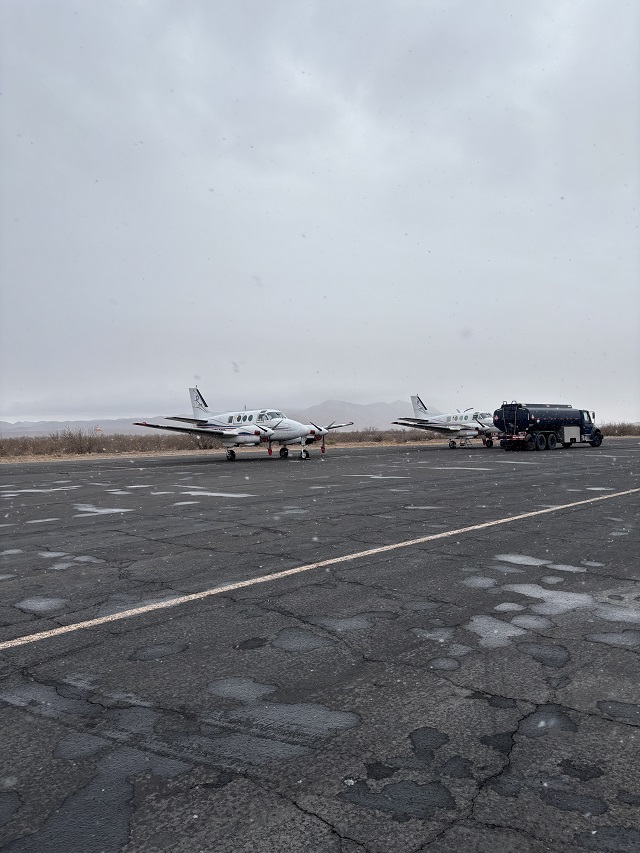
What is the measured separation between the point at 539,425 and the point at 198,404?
22380 mm

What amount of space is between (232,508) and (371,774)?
32.6 feet

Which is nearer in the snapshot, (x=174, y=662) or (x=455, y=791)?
(x=455, y=791)

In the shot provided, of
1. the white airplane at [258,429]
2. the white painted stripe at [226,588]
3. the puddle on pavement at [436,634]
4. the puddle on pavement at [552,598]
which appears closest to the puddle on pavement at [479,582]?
the puddle on pavement at [552,598]

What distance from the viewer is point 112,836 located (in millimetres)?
2592

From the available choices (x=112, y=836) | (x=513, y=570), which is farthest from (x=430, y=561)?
(x=112, y=836)

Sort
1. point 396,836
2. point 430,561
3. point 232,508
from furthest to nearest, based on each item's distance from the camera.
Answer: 1. point 232,508
2. point 430,561
3. point 396,836

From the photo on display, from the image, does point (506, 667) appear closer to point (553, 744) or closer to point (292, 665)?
point (553, 744)

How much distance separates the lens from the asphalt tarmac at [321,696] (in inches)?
105

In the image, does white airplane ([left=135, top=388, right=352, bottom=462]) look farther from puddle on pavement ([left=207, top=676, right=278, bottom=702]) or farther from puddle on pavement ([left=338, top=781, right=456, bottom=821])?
puddle on pavement ([left=338, top=781, right=456, bottom=821])

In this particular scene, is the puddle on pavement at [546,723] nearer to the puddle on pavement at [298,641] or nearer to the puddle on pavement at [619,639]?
the puddle on pavement at [619,639]

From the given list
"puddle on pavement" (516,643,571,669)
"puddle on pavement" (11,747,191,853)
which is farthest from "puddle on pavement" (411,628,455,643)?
"puddle on pavement" (11,747,191,853)

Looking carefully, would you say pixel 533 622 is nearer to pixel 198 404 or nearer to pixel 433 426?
pixel 198 404

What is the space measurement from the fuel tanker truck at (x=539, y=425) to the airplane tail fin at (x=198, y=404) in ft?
63.0

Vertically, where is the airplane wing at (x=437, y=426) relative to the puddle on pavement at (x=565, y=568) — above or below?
above
